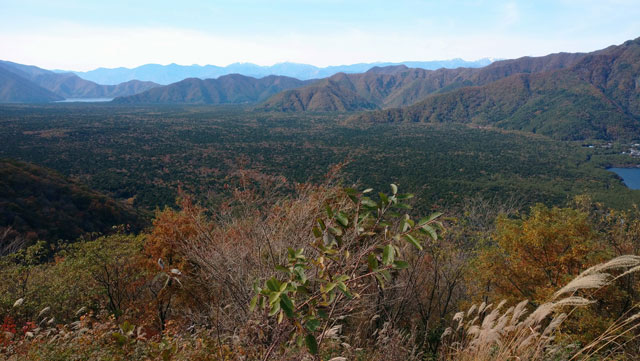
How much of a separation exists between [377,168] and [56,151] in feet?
216

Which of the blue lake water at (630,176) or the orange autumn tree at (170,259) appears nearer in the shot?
the orange autumn tree at (170,259)

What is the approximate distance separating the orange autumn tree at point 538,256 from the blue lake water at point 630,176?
8017 centimetres

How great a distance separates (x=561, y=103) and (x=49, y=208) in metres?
170

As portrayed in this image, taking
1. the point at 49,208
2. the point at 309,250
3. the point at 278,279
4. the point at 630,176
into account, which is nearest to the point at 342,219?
the point at 309,250

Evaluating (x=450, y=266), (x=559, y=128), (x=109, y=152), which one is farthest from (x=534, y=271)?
(x=559, y=128)

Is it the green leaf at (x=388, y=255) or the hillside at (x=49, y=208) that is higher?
the green leaf at (x=388, y=255)

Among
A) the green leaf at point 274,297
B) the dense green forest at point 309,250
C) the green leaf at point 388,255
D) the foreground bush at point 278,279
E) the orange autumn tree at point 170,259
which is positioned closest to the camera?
the green leaf at point 274,297

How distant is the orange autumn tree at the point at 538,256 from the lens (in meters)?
8.66

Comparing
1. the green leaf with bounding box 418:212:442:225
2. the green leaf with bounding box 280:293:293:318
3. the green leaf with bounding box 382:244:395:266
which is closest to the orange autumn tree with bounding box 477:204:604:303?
the green leaf with bounding box 418:212:442:225

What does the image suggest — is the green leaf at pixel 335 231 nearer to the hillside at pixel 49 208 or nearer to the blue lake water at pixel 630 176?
the hillside at pixel 49 208

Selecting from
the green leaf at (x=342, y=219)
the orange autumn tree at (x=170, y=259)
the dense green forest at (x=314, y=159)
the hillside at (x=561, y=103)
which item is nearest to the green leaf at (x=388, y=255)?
the green leaf at (x=342, y=219)

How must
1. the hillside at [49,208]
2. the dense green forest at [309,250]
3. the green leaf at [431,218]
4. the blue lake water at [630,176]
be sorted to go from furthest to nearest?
the blue lake water at [630,176], the hillside at [49,208], the dense green forest at [309,250], the green leaf at [431,218]

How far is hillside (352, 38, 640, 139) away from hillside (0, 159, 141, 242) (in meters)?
131

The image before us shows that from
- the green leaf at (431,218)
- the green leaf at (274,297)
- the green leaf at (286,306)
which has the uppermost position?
the green leaf at (431,218)
